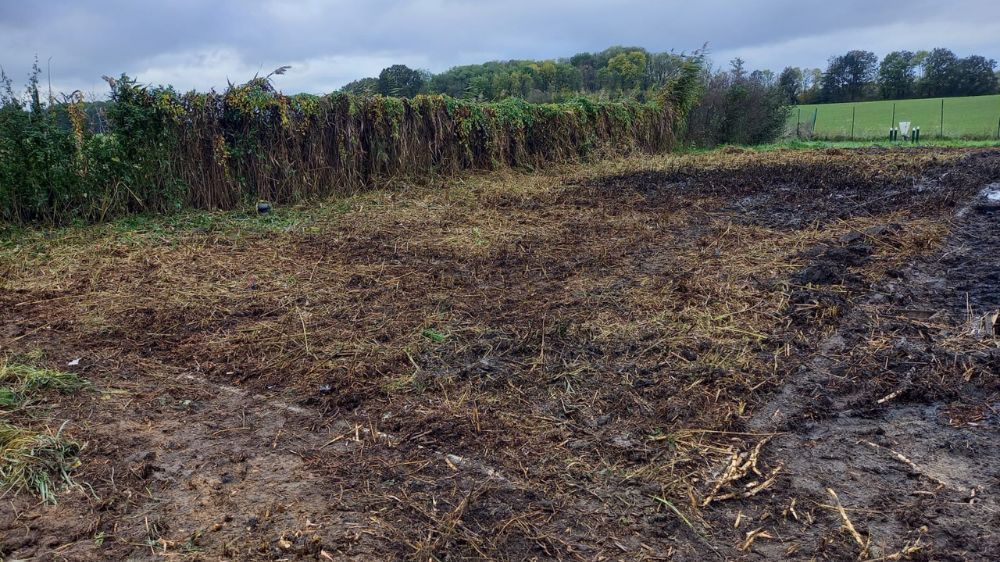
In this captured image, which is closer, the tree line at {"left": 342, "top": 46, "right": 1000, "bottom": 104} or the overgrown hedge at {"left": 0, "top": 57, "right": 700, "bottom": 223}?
the overgrown hedge at {"left": 0, "top": 57, "right": 700, "bottom": 223}

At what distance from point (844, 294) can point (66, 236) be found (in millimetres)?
7549

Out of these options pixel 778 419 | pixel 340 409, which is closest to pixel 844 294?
pixel 778 419

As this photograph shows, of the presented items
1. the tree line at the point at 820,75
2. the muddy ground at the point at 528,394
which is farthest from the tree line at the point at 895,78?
the muddy ground at the point at 528,394

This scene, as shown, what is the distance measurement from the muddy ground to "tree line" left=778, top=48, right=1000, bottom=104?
99.3 feet

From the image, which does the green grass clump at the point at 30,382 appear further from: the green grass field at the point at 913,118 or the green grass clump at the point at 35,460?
the green grass field at the point at 913,118

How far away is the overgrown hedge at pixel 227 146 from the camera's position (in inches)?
278

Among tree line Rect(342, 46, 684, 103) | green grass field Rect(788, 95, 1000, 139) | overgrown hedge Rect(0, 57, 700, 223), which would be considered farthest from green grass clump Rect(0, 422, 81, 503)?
green grass field Rect(788, 95, 1000, 139)

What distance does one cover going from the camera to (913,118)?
89.4 ft

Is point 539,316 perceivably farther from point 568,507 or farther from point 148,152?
point 148,152

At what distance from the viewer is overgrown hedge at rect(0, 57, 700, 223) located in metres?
7.05

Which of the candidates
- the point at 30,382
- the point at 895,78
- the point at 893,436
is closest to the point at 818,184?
the point at 893,436

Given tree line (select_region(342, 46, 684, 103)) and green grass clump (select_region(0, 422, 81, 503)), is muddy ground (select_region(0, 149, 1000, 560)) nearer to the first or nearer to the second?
green grass clump (select_region(0, 422, 81, 503))

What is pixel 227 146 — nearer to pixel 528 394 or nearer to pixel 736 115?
pixel 528 394

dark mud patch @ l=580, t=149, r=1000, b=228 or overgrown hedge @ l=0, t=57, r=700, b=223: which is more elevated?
overgrown hedge @ l=0, t=57, r=700, b=223
